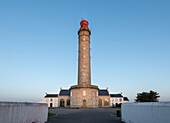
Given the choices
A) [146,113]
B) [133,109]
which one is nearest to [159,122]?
[146,113]

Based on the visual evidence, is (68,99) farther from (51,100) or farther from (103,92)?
(103,92)

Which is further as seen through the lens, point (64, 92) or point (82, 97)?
point (64, 92)

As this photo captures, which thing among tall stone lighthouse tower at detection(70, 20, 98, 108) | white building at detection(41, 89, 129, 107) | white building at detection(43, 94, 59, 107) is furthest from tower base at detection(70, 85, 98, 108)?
white building at detection(43, 94, 59, 107)

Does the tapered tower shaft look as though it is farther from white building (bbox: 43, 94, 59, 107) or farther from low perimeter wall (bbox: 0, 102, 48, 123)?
low perimeter wall (bbox: 0, 102, 48, 123)

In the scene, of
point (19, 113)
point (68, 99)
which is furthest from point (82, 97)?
point (19, 113)

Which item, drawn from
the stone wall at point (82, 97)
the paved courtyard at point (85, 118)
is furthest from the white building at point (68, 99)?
the paved courtyard at point (85, 118)

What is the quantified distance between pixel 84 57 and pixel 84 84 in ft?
27.1

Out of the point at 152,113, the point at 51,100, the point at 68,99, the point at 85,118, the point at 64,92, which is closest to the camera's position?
the point at 152,113

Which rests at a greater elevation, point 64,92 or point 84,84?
point 84,84

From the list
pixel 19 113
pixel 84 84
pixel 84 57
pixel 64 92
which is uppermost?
pixel 84 57

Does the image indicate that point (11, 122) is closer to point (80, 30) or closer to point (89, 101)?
point (89, 101)

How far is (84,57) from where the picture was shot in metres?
57.8

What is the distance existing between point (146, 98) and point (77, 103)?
21952 millimetres

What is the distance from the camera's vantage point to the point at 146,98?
135 feet
